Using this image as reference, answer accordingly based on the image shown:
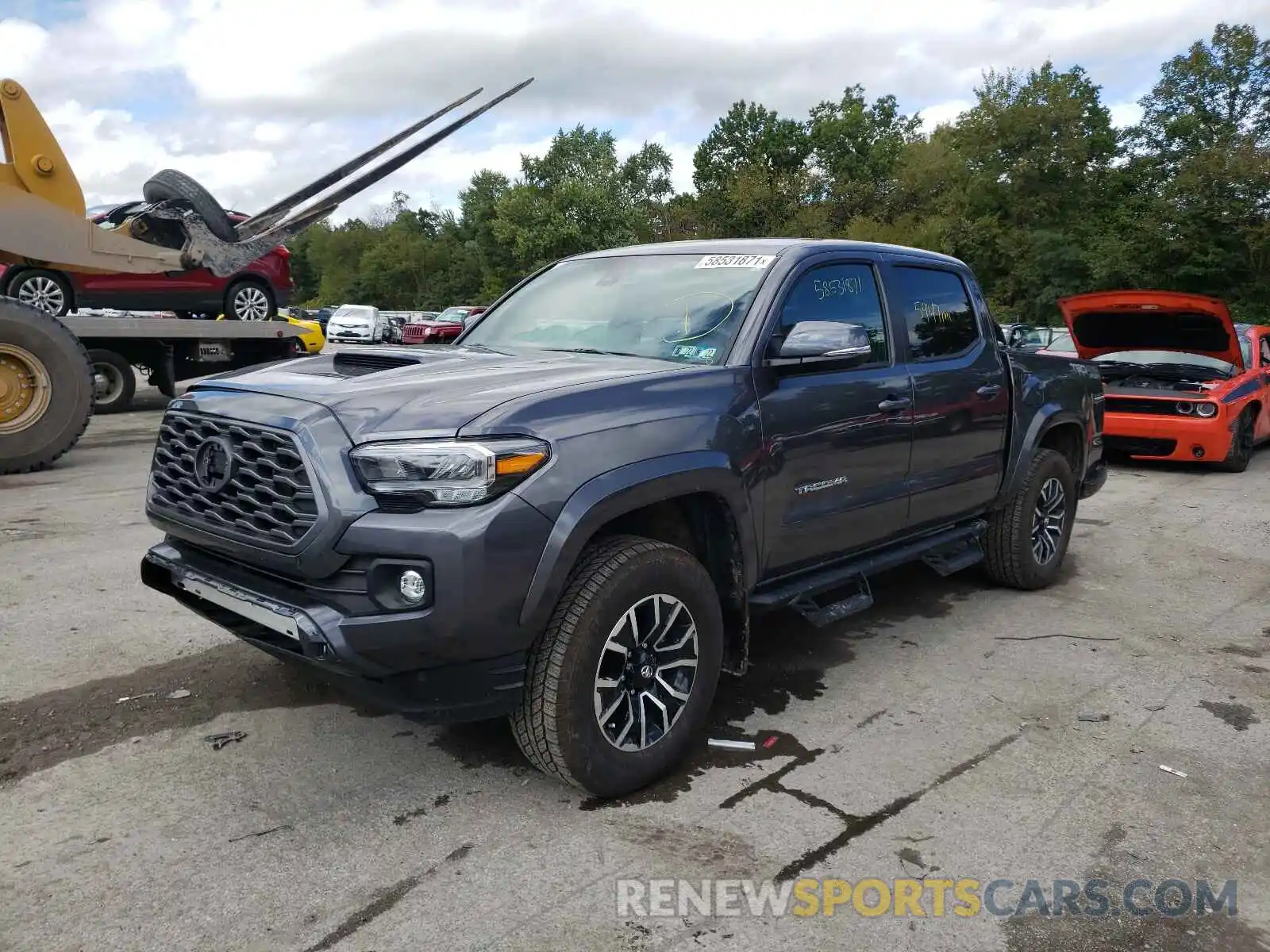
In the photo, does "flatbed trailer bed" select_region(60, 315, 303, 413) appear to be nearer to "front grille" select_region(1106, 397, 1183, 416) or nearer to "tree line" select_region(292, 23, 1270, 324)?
"front grille" select_region(1106, 397, 1183, 416)

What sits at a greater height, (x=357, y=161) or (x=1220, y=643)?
(x=357, y=161)

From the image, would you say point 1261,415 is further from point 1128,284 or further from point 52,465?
point 1128,284

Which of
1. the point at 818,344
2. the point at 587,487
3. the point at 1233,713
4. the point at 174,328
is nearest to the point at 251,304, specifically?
the point at 174,328

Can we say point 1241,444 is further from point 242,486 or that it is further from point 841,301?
point 242,486

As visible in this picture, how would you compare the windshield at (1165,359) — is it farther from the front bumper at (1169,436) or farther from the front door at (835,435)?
the front door at (835,435)

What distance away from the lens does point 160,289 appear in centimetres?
1248

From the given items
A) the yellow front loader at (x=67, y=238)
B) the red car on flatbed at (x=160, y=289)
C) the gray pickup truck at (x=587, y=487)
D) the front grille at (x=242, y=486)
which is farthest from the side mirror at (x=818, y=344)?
the red car on flatbed at (x=160, y=289)

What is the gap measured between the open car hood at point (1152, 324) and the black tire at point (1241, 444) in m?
0.58

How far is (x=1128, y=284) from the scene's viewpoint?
26.5 meters

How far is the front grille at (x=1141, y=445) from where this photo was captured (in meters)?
9.86

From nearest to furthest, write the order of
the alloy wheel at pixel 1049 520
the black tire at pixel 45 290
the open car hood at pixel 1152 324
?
the alloy wheel at pixel 1049 520, the open car hood at pixel 1152 324, the black tire at pixel 45 290

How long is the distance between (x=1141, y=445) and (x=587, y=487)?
883cm

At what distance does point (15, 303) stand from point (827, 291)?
6.99 m

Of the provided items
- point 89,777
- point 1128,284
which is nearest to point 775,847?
point 89,777
